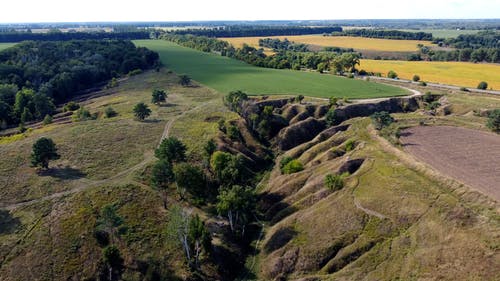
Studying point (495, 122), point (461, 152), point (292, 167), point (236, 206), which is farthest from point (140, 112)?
point (495, 122)

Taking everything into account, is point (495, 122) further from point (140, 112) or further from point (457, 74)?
point (140, 112)

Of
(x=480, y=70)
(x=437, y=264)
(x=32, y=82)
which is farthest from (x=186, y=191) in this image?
(x=480, y=70)

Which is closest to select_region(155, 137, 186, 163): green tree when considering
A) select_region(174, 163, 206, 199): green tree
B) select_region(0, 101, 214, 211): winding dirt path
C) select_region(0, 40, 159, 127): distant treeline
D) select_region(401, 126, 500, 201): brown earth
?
select_region(174, 163, 206, 199): green tree

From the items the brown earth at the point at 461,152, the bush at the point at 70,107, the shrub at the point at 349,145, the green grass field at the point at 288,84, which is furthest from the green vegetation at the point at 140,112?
the brown earth at the point at 461,152

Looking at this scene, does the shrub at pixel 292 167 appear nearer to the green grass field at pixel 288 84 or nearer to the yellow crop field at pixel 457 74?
the green grass field at pixel 288 84

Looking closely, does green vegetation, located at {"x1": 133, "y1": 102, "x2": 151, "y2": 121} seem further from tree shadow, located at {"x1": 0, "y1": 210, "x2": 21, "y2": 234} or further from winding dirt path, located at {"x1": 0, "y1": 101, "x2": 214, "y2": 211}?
tree shadow, located at {"x1": 0, "y1": 210, "x2": 21, "y2": 234}

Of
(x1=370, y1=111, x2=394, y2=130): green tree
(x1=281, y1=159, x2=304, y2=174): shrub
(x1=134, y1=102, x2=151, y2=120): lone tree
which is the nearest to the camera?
(x1=281, y1=159, x2=304, y2=174): shrub
